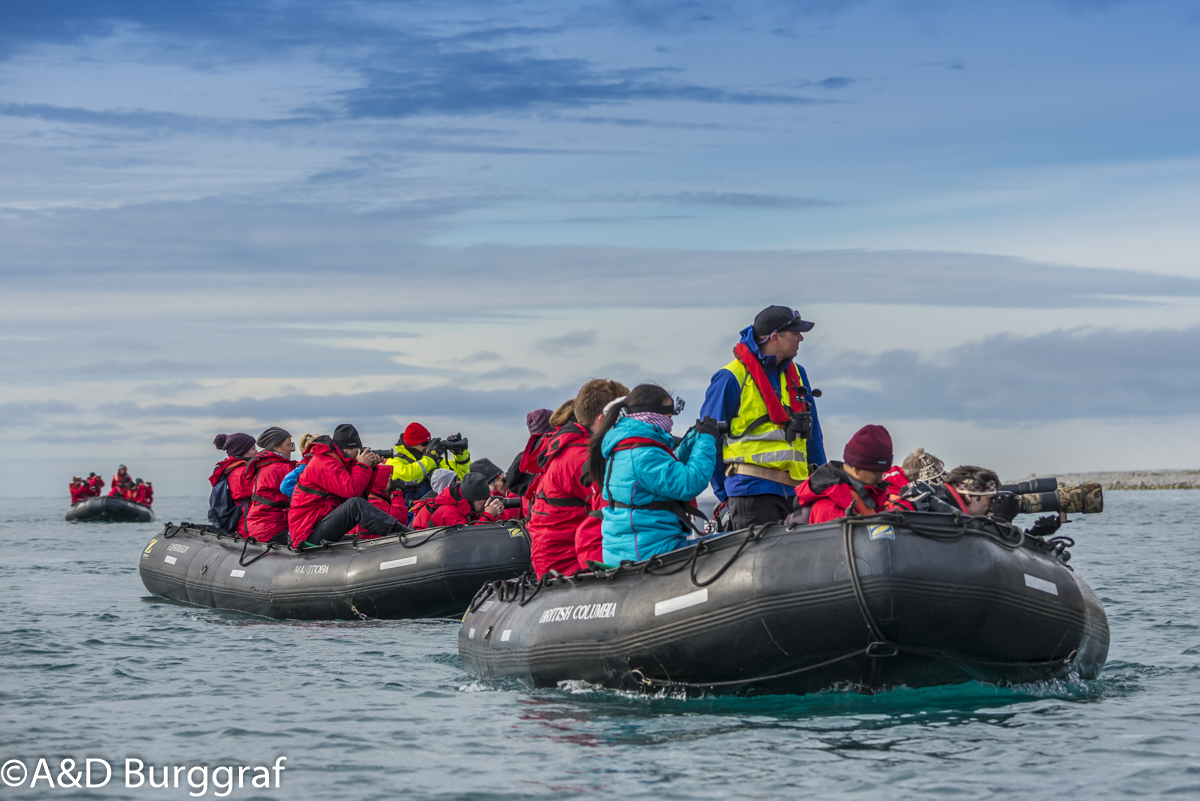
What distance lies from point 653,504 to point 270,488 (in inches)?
311

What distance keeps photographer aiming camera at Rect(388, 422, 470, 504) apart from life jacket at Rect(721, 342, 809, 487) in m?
7.60

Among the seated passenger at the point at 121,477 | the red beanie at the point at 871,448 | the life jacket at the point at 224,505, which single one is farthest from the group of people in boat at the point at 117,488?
the red beanie at the point at 871,448

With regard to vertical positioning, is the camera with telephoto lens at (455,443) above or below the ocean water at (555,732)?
above

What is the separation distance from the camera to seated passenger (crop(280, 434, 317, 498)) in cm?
1386

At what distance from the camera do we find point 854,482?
271 inches

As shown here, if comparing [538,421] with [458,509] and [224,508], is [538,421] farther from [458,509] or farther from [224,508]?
[224,508]

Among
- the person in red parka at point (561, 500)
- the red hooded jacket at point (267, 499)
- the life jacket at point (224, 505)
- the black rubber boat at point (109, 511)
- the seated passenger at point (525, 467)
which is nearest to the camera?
the person in red parka at point (561, 500)

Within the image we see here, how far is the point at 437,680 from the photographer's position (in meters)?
9.18

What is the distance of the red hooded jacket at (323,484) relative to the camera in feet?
43.8

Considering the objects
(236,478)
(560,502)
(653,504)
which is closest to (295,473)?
(236,478)

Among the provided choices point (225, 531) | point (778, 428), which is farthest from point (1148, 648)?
point (225, 531)

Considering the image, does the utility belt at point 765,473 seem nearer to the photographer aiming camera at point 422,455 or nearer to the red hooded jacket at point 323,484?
the red hooded jacket at point 323,484

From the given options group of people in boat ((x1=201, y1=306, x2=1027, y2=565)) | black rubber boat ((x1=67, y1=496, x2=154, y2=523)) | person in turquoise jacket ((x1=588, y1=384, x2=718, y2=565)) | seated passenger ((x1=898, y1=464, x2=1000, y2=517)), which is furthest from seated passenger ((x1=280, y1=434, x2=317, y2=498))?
black rubber boat ((x1=67, y1=496, x2=154, y2=523))

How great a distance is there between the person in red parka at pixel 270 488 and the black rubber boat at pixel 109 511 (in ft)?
135
